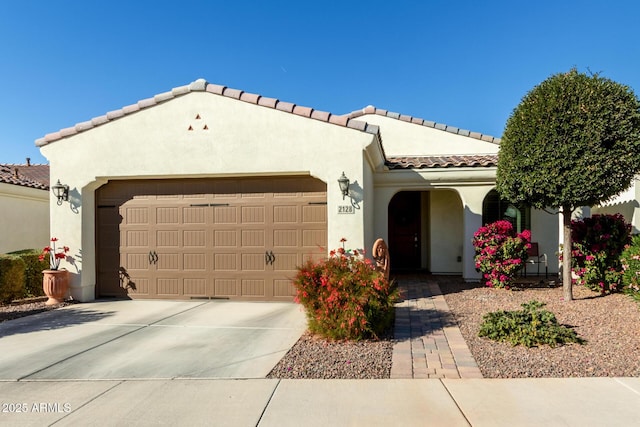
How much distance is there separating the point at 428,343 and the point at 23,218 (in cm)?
1340

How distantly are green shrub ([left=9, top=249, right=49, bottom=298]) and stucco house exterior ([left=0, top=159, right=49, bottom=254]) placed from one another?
346 centimetres

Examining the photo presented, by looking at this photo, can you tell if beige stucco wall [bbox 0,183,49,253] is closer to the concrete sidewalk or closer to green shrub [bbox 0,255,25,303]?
green shrub [bbox 0,255,25,303]

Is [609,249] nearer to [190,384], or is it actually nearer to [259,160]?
[259,160]

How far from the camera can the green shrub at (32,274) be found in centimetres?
929

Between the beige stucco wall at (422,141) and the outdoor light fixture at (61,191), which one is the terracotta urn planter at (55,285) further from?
the beige stucco wall at (422,141)

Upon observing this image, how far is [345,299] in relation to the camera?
5520mm

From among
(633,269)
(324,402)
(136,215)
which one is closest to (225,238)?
(136,215)

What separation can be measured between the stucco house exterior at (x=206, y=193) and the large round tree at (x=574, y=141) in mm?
3023

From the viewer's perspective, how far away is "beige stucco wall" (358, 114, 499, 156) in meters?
13.5

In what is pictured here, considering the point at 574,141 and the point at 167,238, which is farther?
the point at 167,238

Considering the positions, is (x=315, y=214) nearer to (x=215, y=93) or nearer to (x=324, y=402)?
(x=215, y=93)

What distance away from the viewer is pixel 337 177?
26.8 ft

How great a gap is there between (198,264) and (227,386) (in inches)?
200

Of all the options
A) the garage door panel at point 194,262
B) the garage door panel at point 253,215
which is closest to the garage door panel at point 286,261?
the garage door panel at point 253,215
